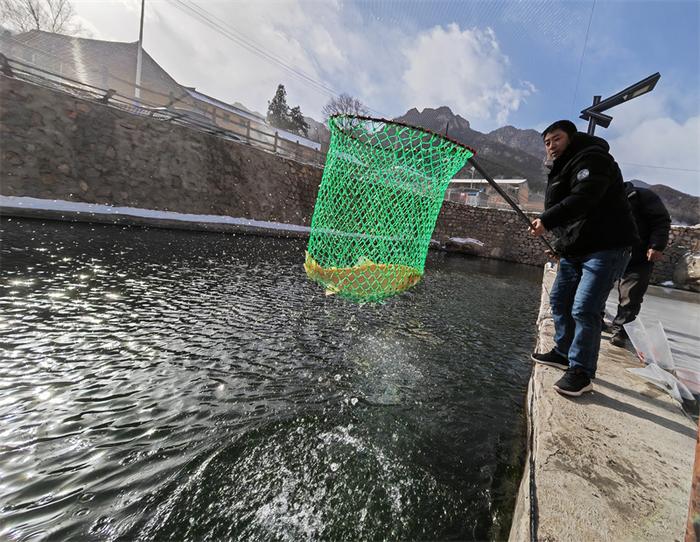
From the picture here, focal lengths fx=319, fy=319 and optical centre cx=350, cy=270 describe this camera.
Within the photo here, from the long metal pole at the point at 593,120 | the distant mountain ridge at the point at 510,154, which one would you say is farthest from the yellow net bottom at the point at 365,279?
the distant mountain ridge at the point at 510,154

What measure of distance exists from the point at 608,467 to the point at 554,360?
4.03 ft

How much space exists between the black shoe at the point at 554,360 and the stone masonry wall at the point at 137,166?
1235 centimetres

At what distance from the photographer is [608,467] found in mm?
1374

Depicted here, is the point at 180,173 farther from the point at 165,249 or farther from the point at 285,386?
the point at 285,386

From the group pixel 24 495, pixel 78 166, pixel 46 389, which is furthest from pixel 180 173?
pixel 24 495

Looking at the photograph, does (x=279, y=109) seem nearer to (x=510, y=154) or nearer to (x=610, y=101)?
(x=610, y=101)

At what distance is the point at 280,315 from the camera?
4223mm

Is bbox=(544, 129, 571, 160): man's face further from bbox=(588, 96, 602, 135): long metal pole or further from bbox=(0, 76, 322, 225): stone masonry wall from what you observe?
bbox=(0, 76, 322, 225): stone masonry wall

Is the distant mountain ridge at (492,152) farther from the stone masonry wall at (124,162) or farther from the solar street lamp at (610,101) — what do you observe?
the solar street lamp at (610,101)

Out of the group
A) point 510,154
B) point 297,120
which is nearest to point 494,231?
point 297,120

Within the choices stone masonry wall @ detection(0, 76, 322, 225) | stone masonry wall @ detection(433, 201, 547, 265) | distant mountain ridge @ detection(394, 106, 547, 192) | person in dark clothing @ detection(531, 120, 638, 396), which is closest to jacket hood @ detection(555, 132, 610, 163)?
person in dark clothing @ detection(531, 120, 638, 396)

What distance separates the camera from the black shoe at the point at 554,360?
2.46 metres

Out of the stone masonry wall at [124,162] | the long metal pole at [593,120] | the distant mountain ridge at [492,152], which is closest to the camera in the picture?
the long metal pole at [593,120]

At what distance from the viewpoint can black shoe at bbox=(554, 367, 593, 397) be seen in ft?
6.50
